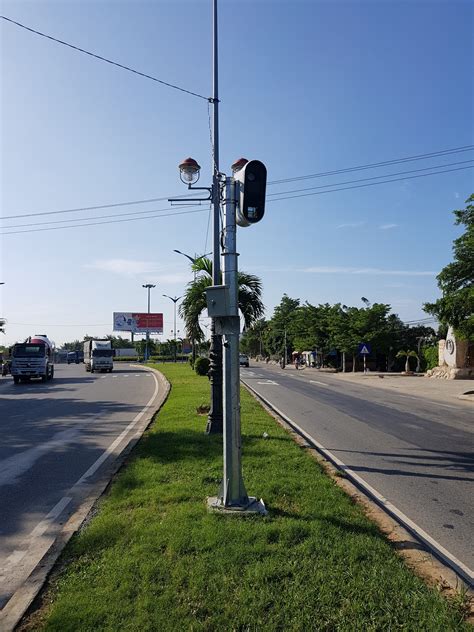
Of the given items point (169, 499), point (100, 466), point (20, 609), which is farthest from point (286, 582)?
point (100, 466)

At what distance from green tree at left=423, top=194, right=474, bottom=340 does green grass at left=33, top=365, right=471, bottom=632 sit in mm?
15158

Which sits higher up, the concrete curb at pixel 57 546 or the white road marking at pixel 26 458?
the concrete curb at pixel 57 546

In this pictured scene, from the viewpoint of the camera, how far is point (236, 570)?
391 centimetres

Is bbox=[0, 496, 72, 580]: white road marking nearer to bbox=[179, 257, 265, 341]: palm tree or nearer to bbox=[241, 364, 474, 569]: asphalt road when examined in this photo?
bbox=[241, 364, 474, 569]: asphalt road

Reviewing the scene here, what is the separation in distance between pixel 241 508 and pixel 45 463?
4607 millimetres

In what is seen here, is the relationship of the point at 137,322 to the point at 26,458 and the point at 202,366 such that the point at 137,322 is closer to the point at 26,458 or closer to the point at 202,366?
the point at 202,366

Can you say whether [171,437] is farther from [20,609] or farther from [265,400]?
[265,400]

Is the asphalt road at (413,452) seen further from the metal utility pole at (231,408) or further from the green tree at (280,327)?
the green tree at (280,327)

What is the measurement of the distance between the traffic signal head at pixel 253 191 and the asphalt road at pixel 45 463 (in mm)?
3700

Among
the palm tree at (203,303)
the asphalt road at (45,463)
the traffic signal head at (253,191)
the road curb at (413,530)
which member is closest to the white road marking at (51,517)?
the asphalt road at (45,463)

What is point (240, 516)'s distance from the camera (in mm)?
5062

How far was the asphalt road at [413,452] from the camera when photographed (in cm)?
572

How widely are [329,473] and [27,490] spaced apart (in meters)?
4.08

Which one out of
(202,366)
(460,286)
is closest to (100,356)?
(202,366)
